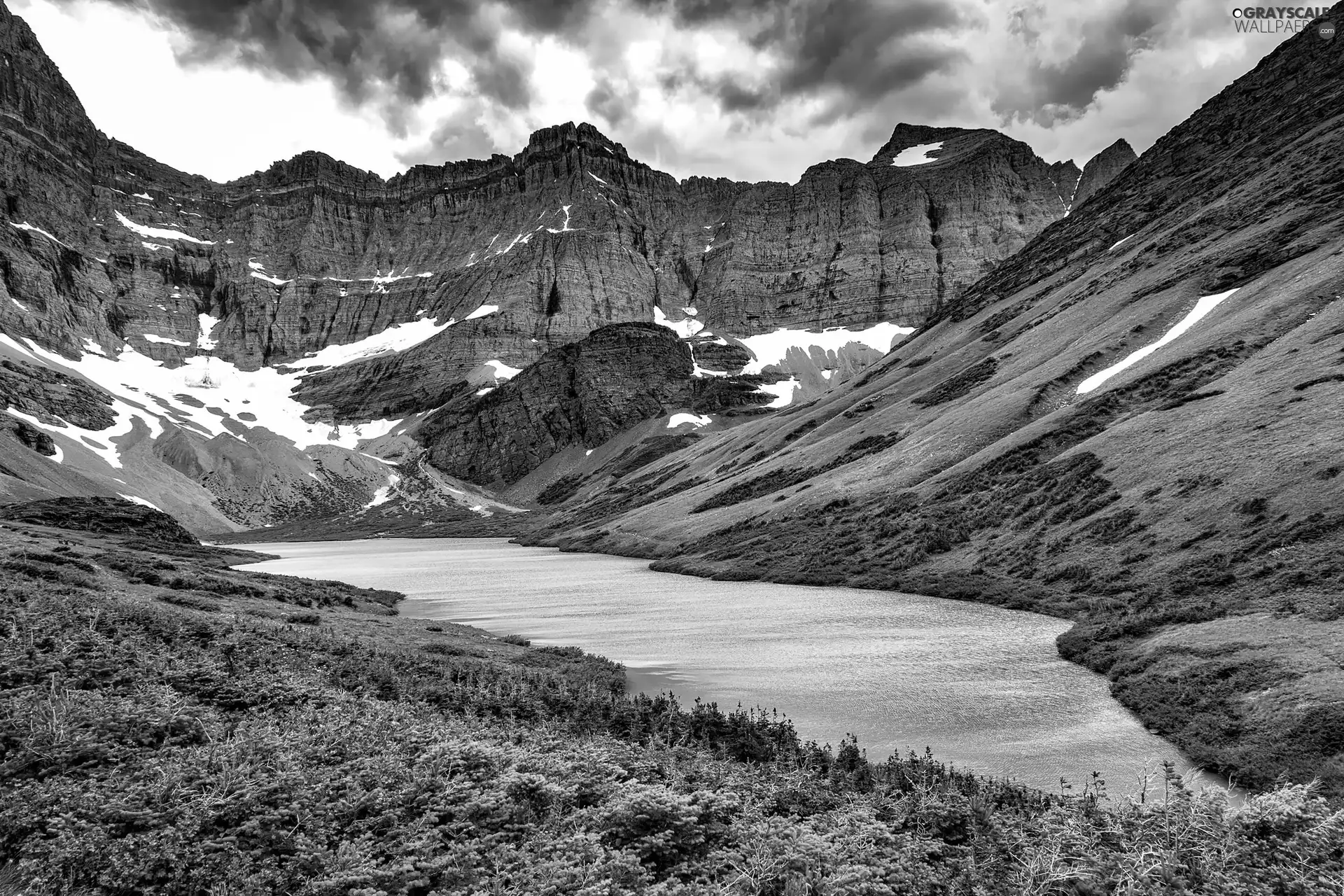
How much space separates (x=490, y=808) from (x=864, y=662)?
1972 centimetres

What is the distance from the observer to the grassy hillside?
336 inches

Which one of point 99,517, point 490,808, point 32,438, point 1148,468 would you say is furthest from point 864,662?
point 32,438

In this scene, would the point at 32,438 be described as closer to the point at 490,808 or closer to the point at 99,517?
the point at 99,517

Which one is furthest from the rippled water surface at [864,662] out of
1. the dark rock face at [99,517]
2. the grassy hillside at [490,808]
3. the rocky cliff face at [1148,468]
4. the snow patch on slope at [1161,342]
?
the dark rock face at [99,517]

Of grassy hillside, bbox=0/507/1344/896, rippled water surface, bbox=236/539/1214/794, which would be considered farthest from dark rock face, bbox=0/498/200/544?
grassy hillside, bbox=0/507/1344/896

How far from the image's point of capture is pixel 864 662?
1078 inches

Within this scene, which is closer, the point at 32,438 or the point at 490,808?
the point at 490,808

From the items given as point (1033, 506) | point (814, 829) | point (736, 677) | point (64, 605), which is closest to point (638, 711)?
point (736, 677)

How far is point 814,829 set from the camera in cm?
1093

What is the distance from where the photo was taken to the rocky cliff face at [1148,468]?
21453 mm

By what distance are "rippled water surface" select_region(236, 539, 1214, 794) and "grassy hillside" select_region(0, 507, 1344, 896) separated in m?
2.19

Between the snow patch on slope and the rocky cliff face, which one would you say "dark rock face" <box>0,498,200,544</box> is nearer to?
the rocky cliff face

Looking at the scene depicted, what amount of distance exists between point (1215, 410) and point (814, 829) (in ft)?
145

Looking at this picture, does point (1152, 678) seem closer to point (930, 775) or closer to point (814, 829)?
point (930, 775)
